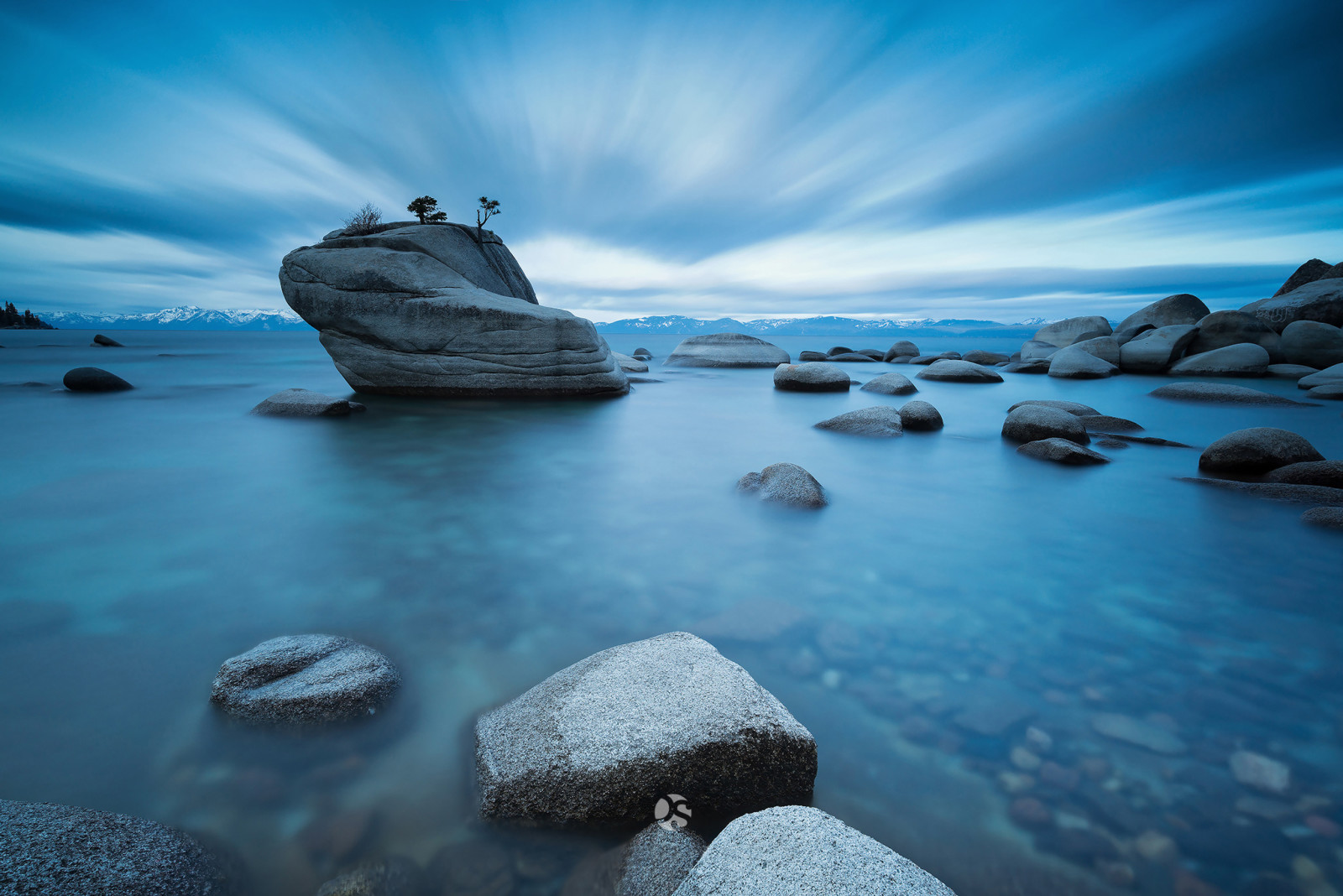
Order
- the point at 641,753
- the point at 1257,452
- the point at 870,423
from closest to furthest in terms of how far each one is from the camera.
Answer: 1. the point at 641,753
2. the point at 1257,452
3. the point at 870,423

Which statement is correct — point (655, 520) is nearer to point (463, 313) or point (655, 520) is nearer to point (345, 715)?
point (345, 715)

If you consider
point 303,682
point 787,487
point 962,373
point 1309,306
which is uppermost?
point 1309,306

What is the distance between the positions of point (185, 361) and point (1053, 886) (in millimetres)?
28857

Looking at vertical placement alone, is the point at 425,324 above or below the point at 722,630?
above

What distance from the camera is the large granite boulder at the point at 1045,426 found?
7086 mm

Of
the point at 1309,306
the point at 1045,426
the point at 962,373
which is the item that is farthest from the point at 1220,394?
the point at 1309,306

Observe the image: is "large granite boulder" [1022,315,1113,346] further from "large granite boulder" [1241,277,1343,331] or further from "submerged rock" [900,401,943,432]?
"submerged rock" [900,401,943,432]

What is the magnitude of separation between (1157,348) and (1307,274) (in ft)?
33.6

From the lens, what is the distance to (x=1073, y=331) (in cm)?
2600

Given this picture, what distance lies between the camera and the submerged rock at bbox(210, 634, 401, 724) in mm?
1951

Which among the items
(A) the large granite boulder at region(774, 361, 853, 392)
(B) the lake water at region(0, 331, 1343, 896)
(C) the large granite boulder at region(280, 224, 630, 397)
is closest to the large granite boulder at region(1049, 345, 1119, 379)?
(A) the large granite boulder at region(774, 361, 853, 392)

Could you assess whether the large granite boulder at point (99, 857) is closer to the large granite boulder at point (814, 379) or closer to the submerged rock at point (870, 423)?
the submerged rock at point (870, 423)

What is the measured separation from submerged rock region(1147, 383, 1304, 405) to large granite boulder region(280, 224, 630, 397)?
13932mm

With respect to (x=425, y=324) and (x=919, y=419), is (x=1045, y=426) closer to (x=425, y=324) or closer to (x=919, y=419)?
(x=919, y=419)
